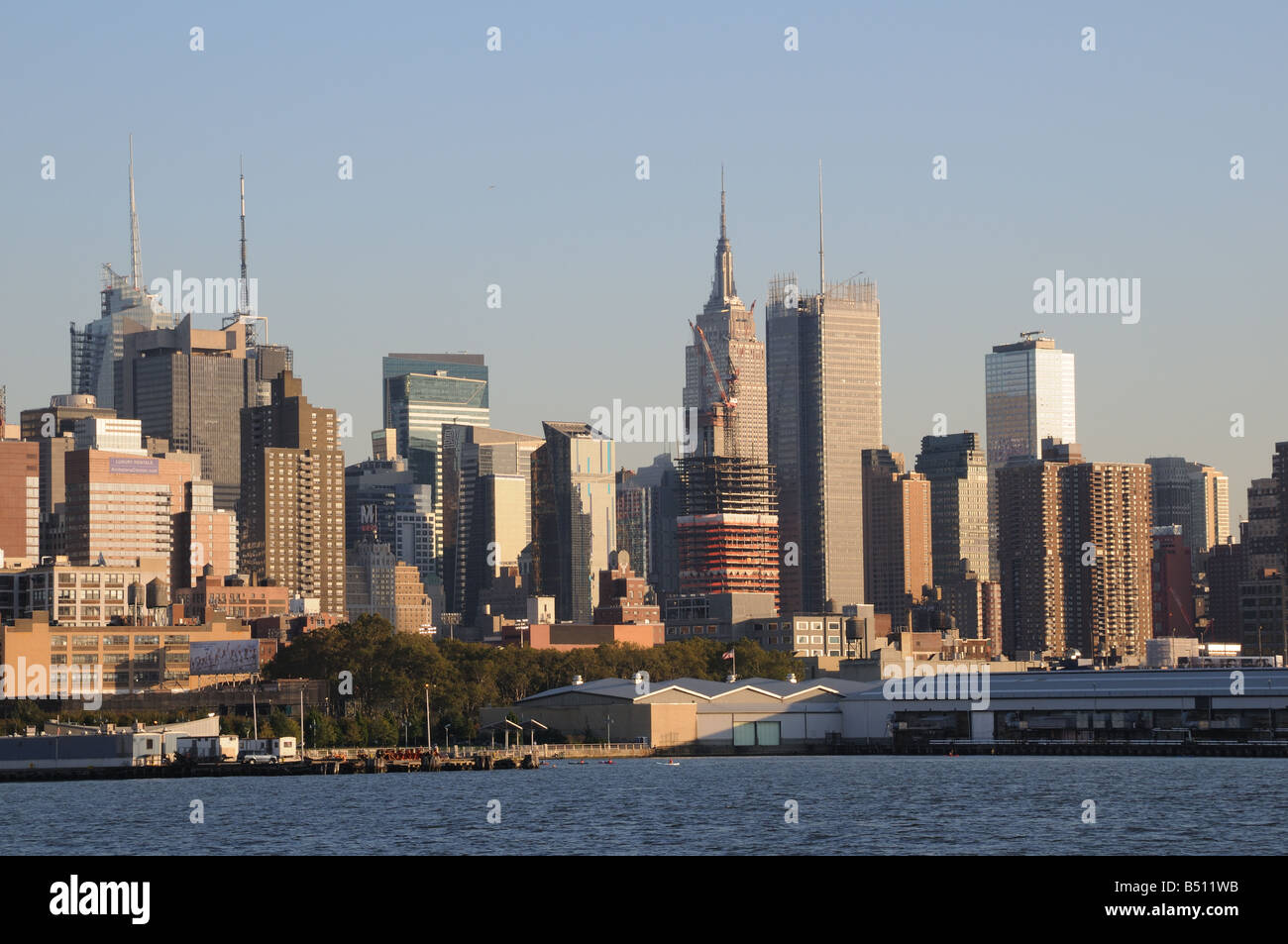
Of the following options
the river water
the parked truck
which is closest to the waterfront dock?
the parked truck

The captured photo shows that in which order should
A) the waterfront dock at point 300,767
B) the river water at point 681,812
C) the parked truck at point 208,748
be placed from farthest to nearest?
1. the parked truck at point 208,748
2. the waterfront dock at point 300,767
3. the river water at point 681,812

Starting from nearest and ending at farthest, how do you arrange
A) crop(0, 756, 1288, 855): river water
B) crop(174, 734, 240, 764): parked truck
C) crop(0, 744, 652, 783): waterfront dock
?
1. crop(0, 756, 1288, 855): river water
2. crop(0, 744, 652, 783): waterfront dock
3. crop(174, 734, 240, 764): parked truck

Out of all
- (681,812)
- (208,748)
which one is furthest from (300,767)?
(681,812)

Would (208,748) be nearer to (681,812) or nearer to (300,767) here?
(300,767)

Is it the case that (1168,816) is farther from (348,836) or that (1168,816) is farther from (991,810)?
(348,836)

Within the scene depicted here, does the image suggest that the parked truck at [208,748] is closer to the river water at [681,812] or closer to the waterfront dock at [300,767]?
the waterfront dock at [300,767]

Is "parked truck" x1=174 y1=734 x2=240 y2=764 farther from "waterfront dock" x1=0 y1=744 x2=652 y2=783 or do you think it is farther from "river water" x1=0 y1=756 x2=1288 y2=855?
"river water" x1=0 y1=756 x2=1288 y2=855

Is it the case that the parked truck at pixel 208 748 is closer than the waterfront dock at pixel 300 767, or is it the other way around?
the waterfront dock at pixel 300 767

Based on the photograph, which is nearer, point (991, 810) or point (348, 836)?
point (348, 836)

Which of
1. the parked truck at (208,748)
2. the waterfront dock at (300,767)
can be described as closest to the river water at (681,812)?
the waterfront dock at (300,767)
